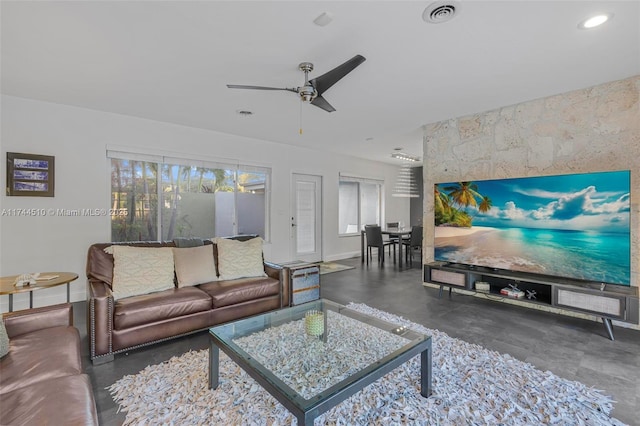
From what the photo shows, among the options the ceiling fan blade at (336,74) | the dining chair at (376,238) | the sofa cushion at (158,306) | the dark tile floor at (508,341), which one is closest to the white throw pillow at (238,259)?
the sofa cushion at (158,306)

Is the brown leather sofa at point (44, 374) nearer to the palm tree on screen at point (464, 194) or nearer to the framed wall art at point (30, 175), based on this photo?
the framed wall art at point (30, 175)

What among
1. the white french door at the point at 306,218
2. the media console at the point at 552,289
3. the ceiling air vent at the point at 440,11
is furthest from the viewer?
the white french door at the point at 306,218

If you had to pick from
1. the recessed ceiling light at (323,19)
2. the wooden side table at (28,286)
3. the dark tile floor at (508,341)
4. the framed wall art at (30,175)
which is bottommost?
the dark tile floor at (508,341)

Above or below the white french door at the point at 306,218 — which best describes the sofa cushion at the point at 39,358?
below

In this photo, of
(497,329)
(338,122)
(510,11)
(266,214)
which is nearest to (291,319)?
(497,329)

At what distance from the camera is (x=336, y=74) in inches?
93.9

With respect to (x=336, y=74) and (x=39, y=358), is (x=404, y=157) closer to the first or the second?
(x=336, y=74)

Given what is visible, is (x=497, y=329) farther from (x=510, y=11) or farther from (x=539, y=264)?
(x=510, y=11)

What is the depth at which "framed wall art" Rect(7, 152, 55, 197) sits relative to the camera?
345 cm

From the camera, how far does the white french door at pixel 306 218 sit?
20.6ft

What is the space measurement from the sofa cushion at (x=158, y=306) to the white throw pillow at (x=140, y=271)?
83 mm

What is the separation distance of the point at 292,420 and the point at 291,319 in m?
0.79

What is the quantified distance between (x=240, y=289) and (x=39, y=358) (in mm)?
1649

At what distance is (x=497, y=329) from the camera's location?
2.98 m
